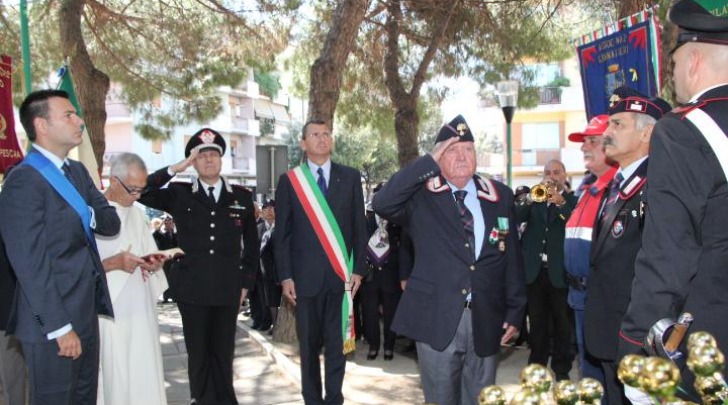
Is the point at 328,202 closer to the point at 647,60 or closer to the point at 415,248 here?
the point at 415,248

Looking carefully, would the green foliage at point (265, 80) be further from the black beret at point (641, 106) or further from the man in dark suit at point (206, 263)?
the black beret at point (641, 106)

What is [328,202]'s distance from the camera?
199 inches

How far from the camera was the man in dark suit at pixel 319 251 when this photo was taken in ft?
15.9

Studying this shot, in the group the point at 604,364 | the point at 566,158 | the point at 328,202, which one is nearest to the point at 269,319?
the point at 328,202

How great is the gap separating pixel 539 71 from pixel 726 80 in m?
12.6

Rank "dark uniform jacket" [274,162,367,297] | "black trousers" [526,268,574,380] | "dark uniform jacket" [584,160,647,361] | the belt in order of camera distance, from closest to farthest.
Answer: "dark uniform jacket" [584,160,647,361], the belt, "dark uniform jacket" [274,162,367,297], "black trousers" [526,268,574,380]

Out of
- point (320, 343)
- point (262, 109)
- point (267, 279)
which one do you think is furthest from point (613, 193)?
point (262, 109)

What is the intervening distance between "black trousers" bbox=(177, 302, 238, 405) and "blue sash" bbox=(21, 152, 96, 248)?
1.66 m

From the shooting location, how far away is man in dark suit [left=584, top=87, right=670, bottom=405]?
330 cm

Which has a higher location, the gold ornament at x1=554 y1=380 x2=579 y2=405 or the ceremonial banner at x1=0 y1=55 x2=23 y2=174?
the ceremonial banner at x1=0 y1=55 x2=23 y2=174

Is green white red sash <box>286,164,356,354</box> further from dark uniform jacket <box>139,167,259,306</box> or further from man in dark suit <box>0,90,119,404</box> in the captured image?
man in dark suit <box>0,90,119,404</box>

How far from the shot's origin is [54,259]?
128 inches

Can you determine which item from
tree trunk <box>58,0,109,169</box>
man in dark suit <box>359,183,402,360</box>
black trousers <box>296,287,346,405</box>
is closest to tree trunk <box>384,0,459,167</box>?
man in dark suit <box>359,183,402,360</box>

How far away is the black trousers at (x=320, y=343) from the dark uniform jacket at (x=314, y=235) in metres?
0.10
